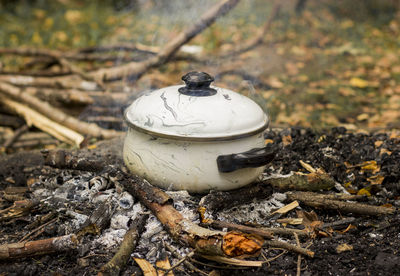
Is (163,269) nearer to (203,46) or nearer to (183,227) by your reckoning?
(183,227)

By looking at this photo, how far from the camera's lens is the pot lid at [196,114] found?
7.84 ft

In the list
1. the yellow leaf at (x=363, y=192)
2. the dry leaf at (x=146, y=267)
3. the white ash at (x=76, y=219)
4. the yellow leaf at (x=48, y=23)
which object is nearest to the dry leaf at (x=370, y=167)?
the yellow leaf at (x=363, y=192)

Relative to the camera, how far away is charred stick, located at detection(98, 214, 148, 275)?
208 centimetres

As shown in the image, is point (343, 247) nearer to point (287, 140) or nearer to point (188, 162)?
point (188, 162)

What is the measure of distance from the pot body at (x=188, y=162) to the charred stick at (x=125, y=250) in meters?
0.29

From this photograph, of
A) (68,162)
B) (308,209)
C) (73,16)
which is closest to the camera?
(308,209)

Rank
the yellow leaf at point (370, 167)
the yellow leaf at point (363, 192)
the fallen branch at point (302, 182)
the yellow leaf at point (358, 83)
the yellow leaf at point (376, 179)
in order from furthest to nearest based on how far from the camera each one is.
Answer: the yellow leaf at point (358, 83) → the yellow leaf at point (370, 167) → the yellow leaf at point (376, 179) → the yellow leaf at point (363, 192) → the fallen branch at point (302, 182)

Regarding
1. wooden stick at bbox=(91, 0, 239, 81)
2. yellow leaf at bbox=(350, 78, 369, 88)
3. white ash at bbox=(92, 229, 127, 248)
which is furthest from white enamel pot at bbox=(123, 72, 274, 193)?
yellow leaf at bbox=(350, 78, 369, 88)

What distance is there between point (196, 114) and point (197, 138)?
15cm

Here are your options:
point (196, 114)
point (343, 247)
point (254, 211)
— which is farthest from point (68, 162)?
point (343, 247)

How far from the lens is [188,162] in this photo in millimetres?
2463

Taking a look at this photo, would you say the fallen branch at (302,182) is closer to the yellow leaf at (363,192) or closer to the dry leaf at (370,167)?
the yellow leaf at (363,192)

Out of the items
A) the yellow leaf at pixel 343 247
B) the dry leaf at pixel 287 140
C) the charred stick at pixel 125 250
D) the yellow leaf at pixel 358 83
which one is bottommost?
the yellow leaf at pixel 358 83

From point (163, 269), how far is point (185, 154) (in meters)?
0.66
